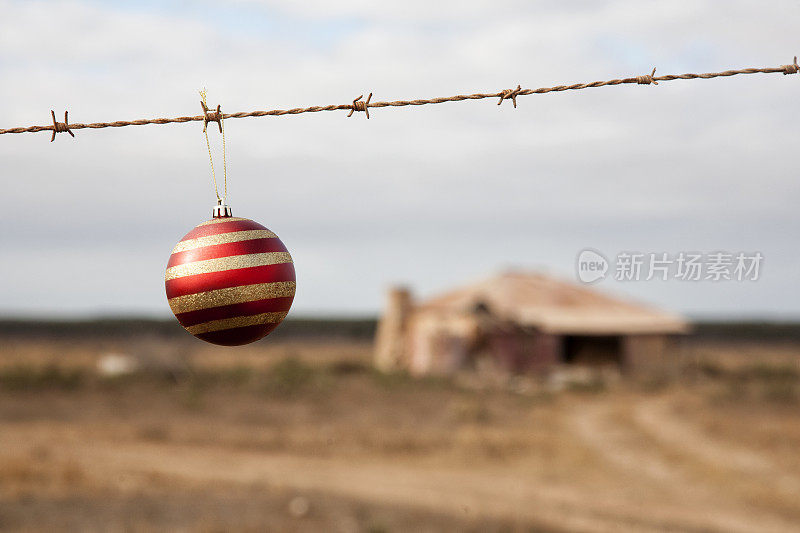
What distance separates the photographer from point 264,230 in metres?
2.78

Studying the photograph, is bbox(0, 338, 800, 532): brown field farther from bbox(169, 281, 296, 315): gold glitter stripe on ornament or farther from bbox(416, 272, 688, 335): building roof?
bbox(169, 281, 296, 315): gold glitter stripe on ornament

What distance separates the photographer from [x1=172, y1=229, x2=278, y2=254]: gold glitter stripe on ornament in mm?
2693

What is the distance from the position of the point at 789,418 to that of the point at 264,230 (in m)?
18.4

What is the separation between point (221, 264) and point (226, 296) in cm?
11

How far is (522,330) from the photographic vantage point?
A: 26906 mm

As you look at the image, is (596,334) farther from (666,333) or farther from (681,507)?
(681,507)

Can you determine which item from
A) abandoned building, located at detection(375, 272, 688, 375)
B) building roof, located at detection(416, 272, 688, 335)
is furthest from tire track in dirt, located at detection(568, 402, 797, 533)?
building roof, located at detection(416, 272, 688, 335)

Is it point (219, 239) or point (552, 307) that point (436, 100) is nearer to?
point (219, 239)

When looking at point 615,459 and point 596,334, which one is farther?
point 596,334

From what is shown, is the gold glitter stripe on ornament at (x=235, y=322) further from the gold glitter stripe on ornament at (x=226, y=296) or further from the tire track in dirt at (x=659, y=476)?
the tire track in dirt at (x=659, y=476)

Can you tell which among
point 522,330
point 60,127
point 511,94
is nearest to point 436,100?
point 511,94

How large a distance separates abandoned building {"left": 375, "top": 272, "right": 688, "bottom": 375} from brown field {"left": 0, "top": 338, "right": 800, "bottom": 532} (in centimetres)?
233

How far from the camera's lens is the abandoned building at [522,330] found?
2677 cm

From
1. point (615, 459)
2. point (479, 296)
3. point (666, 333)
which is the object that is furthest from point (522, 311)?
point (615, 459)
